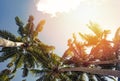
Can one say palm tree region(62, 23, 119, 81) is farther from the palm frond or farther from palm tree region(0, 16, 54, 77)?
the palm frond

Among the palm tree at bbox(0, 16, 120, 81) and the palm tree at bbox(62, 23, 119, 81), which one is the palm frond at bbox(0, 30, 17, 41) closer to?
the palm tree at bbox(0, 16, 120, 81)

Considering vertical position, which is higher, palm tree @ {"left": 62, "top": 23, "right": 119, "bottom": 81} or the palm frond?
the palm frond

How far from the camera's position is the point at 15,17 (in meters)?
20.1

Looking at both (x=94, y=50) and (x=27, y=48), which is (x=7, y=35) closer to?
(x=27, y=48)

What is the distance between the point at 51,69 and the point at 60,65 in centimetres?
83

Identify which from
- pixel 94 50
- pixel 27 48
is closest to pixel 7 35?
pixel 27 48

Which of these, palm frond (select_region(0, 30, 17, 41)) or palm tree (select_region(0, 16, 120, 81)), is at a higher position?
palm frond (select_region(0, 30, 17, 41))

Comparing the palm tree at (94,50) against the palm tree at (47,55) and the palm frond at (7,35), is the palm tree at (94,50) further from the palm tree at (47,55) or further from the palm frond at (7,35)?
the palm frond at (7,35)

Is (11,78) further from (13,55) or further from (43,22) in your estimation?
(43,22)

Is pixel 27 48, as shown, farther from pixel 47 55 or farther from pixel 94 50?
pixel 94 50

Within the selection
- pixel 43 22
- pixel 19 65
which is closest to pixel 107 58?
pixel 43 22

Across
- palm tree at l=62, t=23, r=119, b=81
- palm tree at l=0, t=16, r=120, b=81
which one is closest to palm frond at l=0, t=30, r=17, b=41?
palm tree at l=0, t=16, r=120, b=81

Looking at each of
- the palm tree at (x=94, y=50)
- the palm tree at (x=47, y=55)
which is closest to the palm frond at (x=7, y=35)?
the palm tree at (x=47, y=55)

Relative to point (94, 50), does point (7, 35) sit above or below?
above
